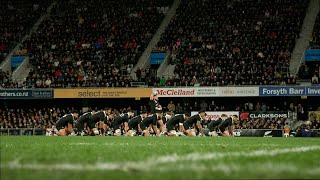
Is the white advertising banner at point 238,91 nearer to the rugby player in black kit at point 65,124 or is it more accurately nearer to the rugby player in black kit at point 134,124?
the rugby player in black kit at point 134,124

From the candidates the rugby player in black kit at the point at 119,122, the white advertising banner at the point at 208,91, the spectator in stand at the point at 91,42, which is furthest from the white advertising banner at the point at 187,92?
the rugby player in black kit at the point at 119,122

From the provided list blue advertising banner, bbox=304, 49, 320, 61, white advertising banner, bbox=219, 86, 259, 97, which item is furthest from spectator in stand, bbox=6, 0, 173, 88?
blue advertising banner, bbox=304, 49, 320, 61

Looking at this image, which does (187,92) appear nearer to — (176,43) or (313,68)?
(176,43)

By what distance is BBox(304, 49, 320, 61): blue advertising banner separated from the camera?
40.5 metres

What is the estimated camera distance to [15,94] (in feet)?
141

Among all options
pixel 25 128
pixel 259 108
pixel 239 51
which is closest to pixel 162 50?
pixel 239 51

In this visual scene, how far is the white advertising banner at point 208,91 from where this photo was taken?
39.3 m

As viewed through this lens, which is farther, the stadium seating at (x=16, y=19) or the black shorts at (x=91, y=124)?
the stadium seating at (x=16, y=19)

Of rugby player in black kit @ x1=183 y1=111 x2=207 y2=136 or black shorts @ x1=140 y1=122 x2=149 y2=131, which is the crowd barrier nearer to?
rugby player in black kit @ x1=183 y1=111 x2=207 y2=136

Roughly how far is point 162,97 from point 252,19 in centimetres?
961

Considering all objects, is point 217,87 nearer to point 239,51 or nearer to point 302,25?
point 239,51

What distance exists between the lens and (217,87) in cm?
3969

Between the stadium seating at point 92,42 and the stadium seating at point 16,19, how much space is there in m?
1.59

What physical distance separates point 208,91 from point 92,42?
38.4 feet
